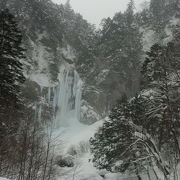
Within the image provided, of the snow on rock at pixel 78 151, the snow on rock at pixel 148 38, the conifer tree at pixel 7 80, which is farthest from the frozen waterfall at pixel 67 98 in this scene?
the conifer tree at pixel 7 80

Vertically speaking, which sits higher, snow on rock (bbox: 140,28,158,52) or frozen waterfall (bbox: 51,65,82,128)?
snow on rock (bbox: 140,28,158,52)

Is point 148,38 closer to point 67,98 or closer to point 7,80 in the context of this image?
point 67,98

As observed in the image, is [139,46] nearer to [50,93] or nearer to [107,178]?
[50,93]

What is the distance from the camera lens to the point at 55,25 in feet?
191

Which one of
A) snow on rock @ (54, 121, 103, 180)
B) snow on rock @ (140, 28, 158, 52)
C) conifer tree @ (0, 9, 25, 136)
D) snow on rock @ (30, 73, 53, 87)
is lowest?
snow on rock @ (54, 121, 103, 180)

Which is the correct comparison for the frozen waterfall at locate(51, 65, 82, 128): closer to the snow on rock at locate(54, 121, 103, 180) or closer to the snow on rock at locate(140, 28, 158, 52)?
the snow on rock at locate(54, 121, 103, 180)

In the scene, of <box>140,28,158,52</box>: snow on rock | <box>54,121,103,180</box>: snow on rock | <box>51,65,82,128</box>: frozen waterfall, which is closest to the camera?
<box>54,121,103,180</box>: snow on rock

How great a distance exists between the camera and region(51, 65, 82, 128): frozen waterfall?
47.0m

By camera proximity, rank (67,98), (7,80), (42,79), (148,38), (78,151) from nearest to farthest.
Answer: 1. (7,80)
2. (78,151)
3. (42,79)
4. (67,98)
5. (148,38)

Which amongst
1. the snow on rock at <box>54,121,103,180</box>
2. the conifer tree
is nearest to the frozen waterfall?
the snow on rock at <box>54,121,103,180</box>

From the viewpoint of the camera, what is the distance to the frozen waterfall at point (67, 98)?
47.0 metres

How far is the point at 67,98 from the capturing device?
163 ft

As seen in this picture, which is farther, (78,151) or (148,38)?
(148,38)

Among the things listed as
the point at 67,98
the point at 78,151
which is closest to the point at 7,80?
the point at 78,151
